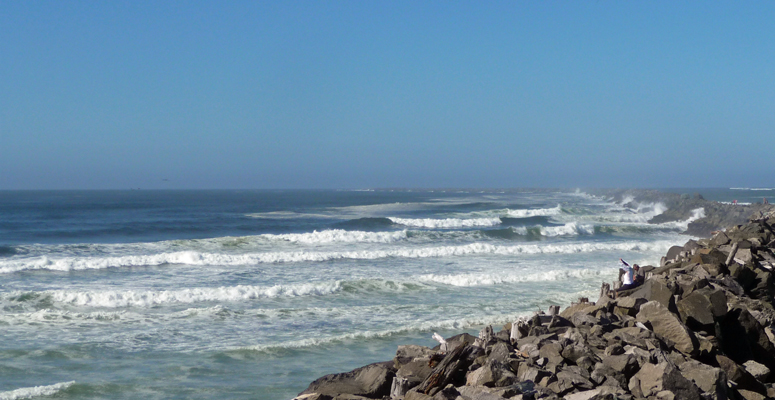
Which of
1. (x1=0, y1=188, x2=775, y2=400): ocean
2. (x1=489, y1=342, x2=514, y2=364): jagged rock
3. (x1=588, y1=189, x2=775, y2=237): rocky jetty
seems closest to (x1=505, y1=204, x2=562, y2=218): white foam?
(x1=588, y1=189, x2=775, y2=237): rocky jetty

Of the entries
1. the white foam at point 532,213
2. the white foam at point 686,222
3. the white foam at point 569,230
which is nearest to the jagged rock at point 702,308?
the white foam at point 569,230

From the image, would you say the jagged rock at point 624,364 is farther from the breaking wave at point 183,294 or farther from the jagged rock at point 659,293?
the breaking wave at point 183,294

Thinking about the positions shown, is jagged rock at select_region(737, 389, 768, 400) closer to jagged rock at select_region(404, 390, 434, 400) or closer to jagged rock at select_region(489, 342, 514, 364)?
jagged rock at select_region(489, 342, 514, 364)

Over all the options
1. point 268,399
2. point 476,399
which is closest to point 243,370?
point 268,399

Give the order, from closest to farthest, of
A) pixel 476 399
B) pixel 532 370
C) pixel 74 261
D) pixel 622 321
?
pixel 476 399 → pixel 532 370 → pixel 622 321 → pixel 74 261

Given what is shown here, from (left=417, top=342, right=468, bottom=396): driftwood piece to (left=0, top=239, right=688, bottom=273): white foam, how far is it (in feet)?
58.3

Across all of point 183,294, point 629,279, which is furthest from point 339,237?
point 629,279

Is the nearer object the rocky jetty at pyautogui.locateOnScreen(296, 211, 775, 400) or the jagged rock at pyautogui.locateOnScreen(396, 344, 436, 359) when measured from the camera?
the rocky jetty at pyautogui.locateOnScreen(296, 211, 775, 400)

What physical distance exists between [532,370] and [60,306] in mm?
12988

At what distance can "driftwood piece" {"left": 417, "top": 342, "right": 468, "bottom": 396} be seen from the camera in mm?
5531

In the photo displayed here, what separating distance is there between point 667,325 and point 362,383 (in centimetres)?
350

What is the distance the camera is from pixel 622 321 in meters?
7.25

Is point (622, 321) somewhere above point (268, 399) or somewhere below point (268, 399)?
above

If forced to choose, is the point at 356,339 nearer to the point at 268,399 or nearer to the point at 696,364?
the point at 268,399
